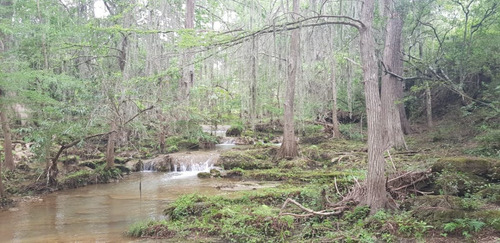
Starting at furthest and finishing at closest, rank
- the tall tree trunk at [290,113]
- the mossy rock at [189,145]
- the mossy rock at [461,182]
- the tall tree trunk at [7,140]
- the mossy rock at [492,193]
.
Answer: the mossy rock at [189,145] → the tall tree trunk at [290,113] → the tall tree trunk at [7,140] → the mossy rock at [461,182] → the mossy rock at [492,193]

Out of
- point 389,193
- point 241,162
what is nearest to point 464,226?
point 389,193

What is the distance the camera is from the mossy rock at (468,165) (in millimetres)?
6934

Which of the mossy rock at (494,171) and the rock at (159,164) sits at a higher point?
the mossy rock at (494,171)

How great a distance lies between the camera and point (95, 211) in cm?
940

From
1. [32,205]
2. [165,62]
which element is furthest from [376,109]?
[165,62]

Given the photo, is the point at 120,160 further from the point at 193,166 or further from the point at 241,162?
the point at 241,162

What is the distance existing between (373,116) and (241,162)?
9458 millimetres

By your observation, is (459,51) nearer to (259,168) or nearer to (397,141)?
(397,141)

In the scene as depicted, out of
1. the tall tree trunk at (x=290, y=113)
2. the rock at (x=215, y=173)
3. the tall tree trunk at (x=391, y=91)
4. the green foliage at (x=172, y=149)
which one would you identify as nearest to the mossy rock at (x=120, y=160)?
the green foliage at (x=172, y=149)

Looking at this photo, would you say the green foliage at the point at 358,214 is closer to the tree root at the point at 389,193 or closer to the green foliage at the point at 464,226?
the tree root at the point at 389,193

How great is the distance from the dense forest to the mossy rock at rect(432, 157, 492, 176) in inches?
1.0

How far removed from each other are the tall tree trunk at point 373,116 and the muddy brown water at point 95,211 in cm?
493

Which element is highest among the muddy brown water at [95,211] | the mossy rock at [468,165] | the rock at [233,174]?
the mossy rock at [468,165]

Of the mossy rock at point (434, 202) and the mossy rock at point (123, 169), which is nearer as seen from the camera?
the mossy rock at point (434, 202)
